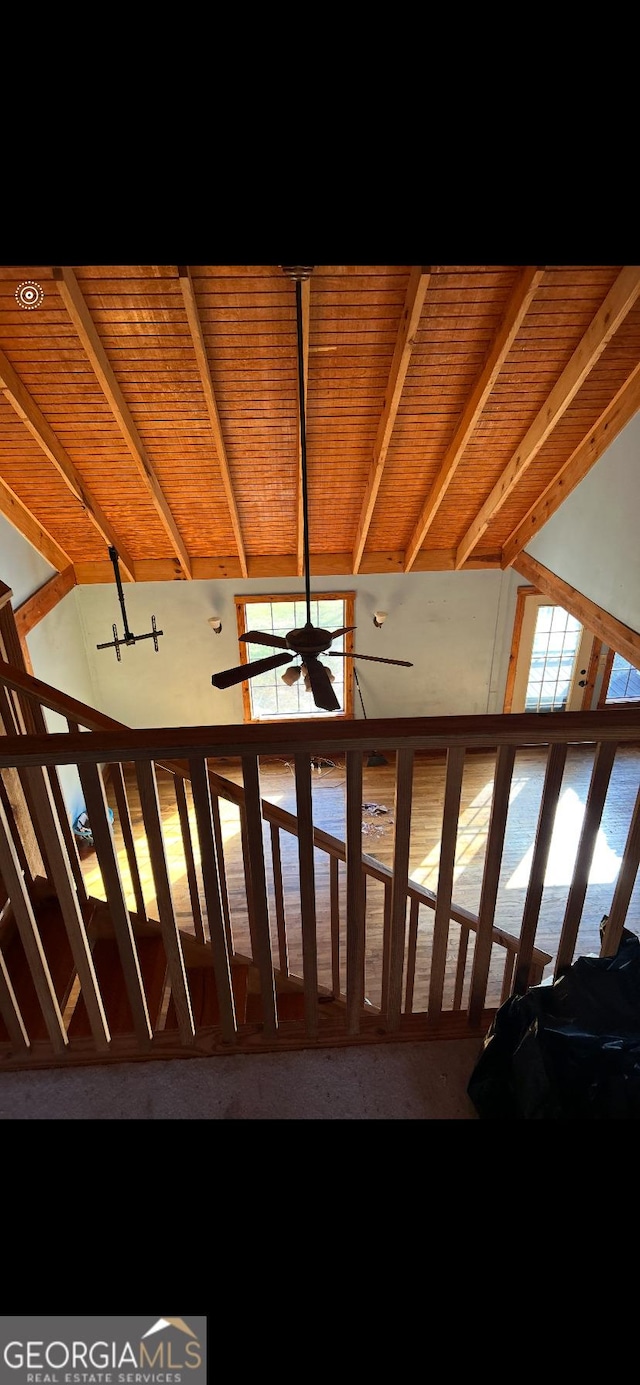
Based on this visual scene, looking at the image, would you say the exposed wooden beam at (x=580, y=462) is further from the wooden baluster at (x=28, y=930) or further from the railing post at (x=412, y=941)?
the wooden baluster at (x=28, y=930)

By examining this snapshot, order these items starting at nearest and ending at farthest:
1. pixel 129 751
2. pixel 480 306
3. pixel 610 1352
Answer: pixel 610 1352, pixel 129 751, pixel 480 306

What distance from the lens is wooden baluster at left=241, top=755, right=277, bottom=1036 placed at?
4.45 ft

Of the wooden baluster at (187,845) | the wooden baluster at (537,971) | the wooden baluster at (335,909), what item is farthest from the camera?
the wooden baluster at (335,909)

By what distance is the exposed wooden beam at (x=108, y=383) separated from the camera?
3.46 meters

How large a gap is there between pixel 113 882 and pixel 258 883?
319 mm

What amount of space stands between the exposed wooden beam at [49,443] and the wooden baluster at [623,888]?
4.29 m

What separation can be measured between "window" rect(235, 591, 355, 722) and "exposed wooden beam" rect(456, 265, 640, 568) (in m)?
1.89

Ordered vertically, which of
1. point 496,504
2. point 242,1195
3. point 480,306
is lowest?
point 242,1195

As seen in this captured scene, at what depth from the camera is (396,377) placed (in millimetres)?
4184

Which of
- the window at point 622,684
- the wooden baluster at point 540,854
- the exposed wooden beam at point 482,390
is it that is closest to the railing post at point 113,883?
the wooden baluster at point 540,854
